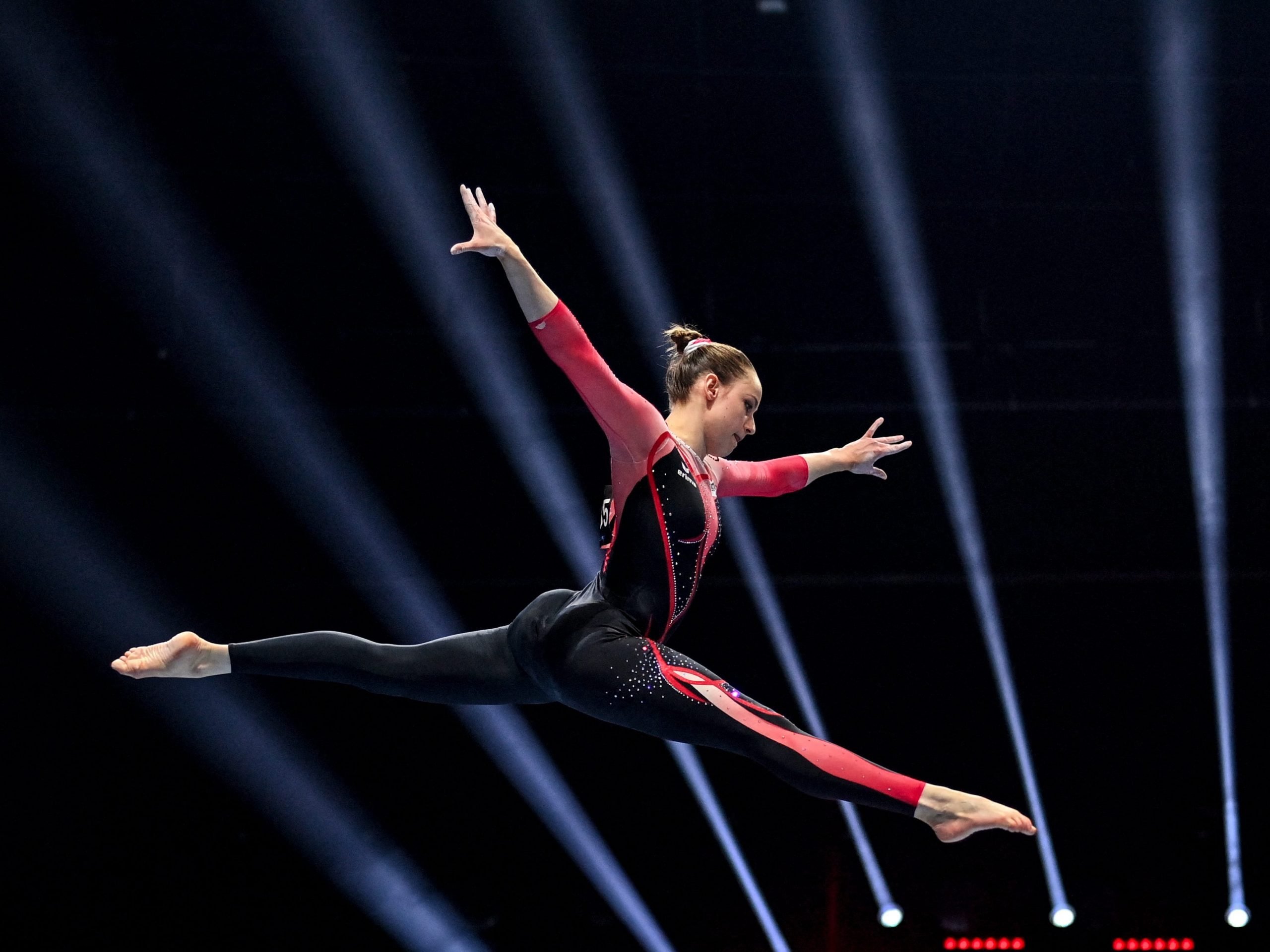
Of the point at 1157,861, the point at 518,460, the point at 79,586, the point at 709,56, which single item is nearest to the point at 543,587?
Result: the point at 518,460

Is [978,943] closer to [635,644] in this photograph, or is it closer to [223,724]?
[223,724]

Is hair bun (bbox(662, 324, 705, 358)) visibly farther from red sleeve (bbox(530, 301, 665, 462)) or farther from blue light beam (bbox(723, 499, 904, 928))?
blue light beam (bbox(723, 499, 904, 928))

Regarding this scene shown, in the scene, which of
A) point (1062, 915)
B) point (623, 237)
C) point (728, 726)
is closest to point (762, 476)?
point (728, 726)

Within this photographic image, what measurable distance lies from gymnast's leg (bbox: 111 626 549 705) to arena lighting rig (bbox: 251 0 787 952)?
2.27 metres

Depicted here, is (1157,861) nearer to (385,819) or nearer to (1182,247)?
(1182,247)

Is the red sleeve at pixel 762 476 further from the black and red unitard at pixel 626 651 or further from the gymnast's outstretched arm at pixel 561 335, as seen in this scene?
the gymnast's outstretched arm at pixel 561 335

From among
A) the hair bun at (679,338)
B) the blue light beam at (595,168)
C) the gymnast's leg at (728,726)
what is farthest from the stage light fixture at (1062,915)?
the hair bun at (679,338)

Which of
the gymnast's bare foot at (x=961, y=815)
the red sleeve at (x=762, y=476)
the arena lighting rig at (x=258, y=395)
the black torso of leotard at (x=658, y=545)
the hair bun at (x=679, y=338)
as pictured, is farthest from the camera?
the arena lighting rig at (x=258, y=395)

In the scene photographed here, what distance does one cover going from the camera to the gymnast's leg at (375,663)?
2469 mm

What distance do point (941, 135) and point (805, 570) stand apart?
184cm

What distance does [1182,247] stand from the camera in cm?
493

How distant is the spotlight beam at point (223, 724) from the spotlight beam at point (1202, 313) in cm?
305

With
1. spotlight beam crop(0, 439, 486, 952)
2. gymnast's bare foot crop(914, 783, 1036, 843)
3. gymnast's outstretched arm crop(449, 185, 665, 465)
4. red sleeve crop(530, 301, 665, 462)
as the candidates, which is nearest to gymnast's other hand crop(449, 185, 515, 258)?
gymnast's outstretched arm crop(449, 185, 665, 465)

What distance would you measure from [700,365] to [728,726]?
2.55 ft
